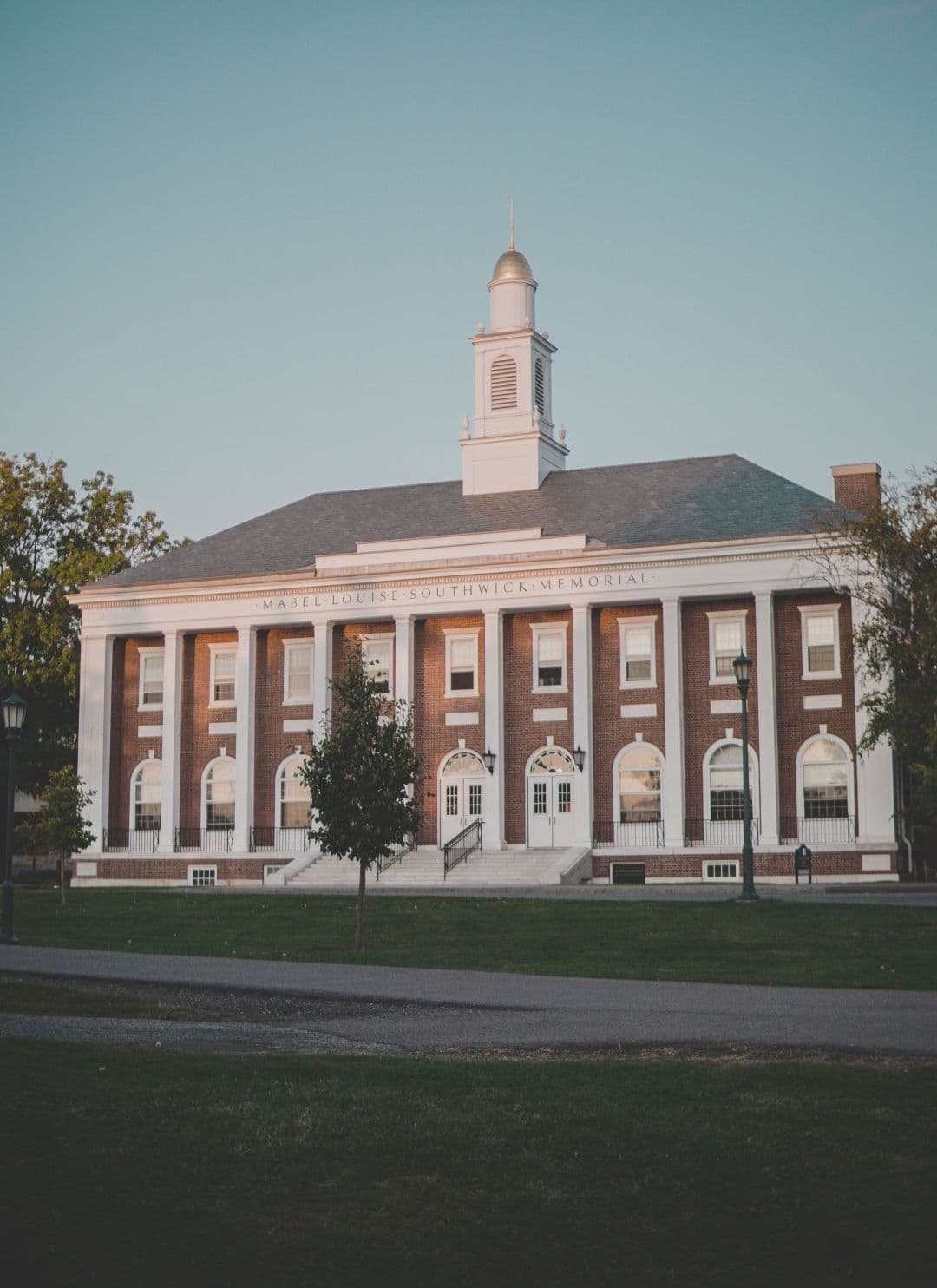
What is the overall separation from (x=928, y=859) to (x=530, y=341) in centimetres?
2241

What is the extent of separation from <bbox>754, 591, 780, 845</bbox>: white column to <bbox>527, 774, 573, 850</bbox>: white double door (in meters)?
6.15

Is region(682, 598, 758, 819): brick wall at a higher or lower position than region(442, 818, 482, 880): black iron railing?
higher

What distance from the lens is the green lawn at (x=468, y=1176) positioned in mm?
7336

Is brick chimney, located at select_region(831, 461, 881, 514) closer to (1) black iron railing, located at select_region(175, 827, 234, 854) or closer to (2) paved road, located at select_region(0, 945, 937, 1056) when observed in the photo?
(1) black iron railing, located at select_region(175, 827, 234, 854)

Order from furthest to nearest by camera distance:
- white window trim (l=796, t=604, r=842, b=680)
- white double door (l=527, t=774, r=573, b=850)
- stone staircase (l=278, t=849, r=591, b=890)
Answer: white double door (l=527, t=774, r=573, b=850)
white window trim (l=796, t=604, r=842, b=680)
stone staircase (l=278, t=849, r=591, b=890)

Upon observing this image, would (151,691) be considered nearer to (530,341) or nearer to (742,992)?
(530,341)

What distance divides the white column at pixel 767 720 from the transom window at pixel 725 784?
75 cm

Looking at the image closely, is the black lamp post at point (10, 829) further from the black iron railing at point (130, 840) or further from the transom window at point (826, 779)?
the transom window at point (826, 779)

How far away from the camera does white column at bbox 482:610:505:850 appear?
46531 millimetres

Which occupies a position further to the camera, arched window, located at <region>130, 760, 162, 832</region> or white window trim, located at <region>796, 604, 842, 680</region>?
arched window, located at <region>130, 760, 162, 832</region>

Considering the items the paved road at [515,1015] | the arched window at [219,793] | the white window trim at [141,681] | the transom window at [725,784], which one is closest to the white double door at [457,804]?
the arched window at [219,793]

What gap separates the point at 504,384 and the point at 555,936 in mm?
32387

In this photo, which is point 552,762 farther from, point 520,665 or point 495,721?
point 520,665

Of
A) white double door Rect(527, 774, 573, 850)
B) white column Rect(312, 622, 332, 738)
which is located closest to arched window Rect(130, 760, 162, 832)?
white column Rect(312, 622, 332, 738)
